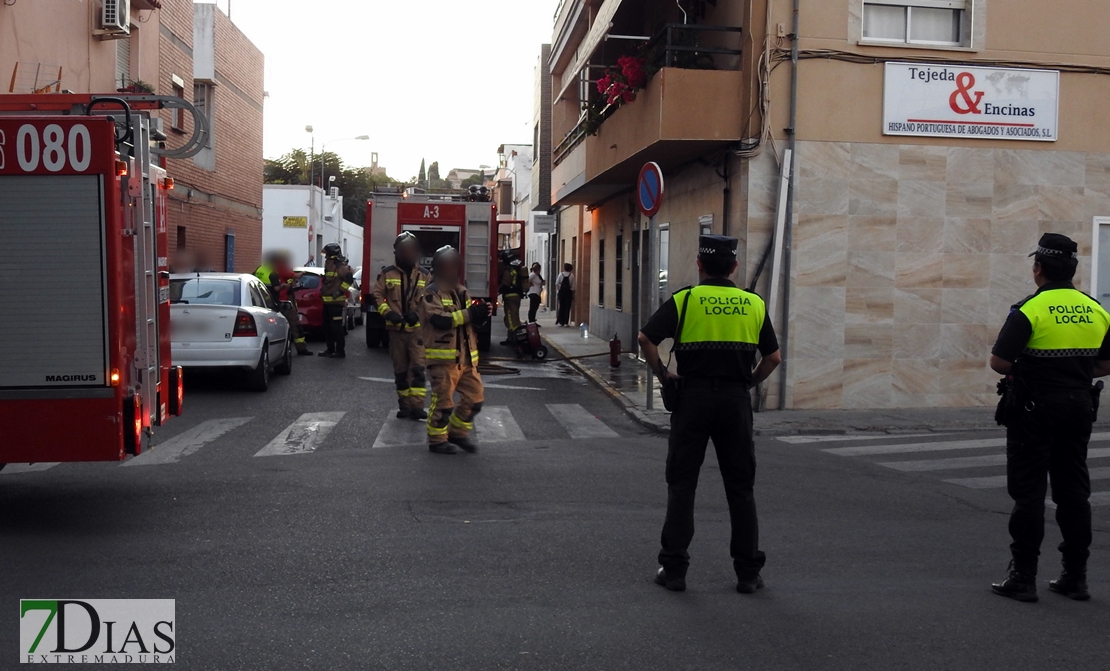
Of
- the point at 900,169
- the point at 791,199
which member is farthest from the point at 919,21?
the point at 791,199

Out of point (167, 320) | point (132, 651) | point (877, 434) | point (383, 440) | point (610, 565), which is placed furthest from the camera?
point (877, 434)

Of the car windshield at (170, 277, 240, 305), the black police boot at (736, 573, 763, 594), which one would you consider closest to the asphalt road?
the black police boot at (736, 573, 763, 594)

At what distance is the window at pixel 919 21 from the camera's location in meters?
13.8

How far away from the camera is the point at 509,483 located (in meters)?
8.46

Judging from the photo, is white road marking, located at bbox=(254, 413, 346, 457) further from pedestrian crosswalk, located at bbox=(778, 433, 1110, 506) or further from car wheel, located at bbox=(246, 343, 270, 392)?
pedestrian crosswalk, located at bbox=(778, 433, 1110, 506)

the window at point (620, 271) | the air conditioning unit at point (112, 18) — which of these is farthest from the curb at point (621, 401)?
the air conditioning unit at point (112, 18)

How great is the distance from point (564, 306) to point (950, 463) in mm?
20283

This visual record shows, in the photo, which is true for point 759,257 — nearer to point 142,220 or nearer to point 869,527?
point 869,527

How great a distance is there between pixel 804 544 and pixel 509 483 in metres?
2.51

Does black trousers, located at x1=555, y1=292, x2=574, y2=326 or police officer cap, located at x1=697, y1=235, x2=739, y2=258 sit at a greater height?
police officer cap, located at x1=697, y1=235, x2=739, y2=258

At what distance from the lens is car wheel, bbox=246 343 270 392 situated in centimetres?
1420

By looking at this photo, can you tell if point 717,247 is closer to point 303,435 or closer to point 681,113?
point 303,435

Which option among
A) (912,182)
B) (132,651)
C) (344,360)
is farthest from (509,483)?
(344,360)

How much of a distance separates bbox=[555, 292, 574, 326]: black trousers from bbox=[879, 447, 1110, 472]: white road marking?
1980 cm
